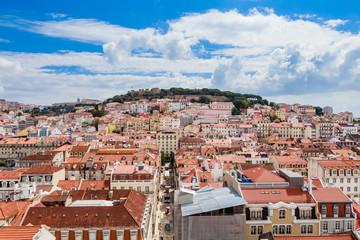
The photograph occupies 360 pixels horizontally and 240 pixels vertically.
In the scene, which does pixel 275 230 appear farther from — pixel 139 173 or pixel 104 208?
pixel 139 173

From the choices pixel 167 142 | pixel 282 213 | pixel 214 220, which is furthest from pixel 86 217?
pixel 167 142

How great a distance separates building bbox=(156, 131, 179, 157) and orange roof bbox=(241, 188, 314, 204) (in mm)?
72453

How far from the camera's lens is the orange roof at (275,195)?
2577 centimetres

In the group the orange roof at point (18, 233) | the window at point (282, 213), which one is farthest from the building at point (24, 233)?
the window at point (282, 213)

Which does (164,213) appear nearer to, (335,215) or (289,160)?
(289,160)

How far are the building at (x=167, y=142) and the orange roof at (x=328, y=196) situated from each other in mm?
73122

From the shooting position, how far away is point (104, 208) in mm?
29750

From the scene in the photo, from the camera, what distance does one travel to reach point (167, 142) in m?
99.1

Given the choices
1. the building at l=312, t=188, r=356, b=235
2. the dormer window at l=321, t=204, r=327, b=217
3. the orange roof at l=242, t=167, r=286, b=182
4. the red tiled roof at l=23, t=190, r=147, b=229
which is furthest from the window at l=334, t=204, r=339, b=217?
the red tiled roof at l=23, t=190, r=147, b=229

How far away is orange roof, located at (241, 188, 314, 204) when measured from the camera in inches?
1014

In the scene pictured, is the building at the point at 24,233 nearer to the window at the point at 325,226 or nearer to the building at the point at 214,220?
the building at the point at 214,220

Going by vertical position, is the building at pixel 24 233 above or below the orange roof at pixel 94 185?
above

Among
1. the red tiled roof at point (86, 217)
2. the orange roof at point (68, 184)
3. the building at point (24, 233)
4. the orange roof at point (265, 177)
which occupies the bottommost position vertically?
the orange roof at point (68, 184)

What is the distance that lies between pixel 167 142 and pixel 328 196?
7441cm
